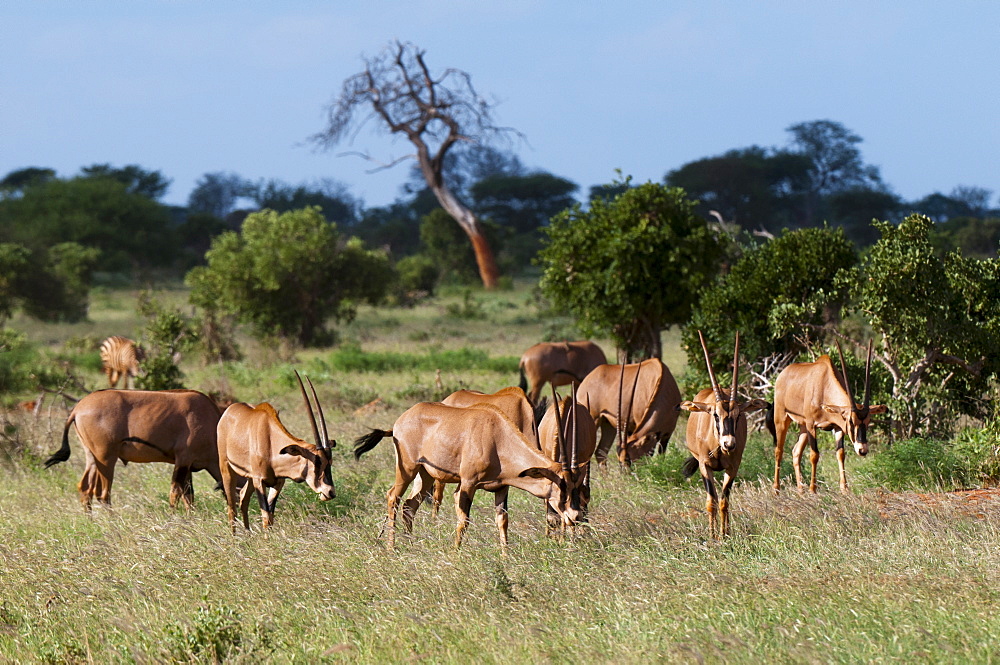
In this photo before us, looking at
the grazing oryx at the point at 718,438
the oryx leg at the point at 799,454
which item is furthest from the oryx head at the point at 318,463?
the oryx leg at the point at 799,454

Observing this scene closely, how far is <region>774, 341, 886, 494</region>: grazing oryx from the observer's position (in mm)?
9227

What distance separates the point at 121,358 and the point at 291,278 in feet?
27.0

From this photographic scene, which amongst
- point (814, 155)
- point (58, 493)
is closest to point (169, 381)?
point (58, 493)

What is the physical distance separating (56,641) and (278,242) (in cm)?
2188

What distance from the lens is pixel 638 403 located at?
36.3 ft

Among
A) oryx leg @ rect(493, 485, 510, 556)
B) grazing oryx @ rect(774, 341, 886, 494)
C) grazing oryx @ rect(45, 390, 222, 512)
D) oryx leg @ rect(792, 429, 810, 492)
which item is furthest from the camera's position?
oryx leg @ rect(792, 429, 810, 492)

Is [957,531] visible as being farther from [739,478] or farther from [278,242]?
[278,242]

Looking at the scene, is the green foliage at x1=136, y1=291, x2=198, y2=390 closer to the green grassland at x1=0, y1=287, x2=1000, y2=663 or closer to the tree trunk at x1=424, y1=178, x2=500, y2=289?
the green grassland at x1=0, y1=287, x2=1000, y2=663

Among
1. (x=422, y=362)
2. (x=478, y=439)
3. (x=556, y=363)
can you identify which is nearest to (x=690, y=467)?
(x=478, y=439)

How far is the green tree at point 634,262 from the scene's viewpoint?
15.7 meters

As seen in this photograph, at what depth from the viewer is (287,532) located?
802 centimetres

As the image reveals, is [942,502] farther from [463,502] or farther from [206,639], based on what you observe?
[206,639]

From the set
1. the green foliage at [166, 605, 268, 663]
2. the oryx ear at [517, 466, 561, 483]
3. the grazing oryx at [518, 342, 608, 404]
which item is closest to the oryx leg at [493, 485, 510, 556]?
the oryx ear at [517, 466, 561, 483]

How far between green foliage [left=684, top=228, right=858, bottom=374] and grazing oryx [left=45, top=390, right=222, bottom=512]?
6.69 meters
